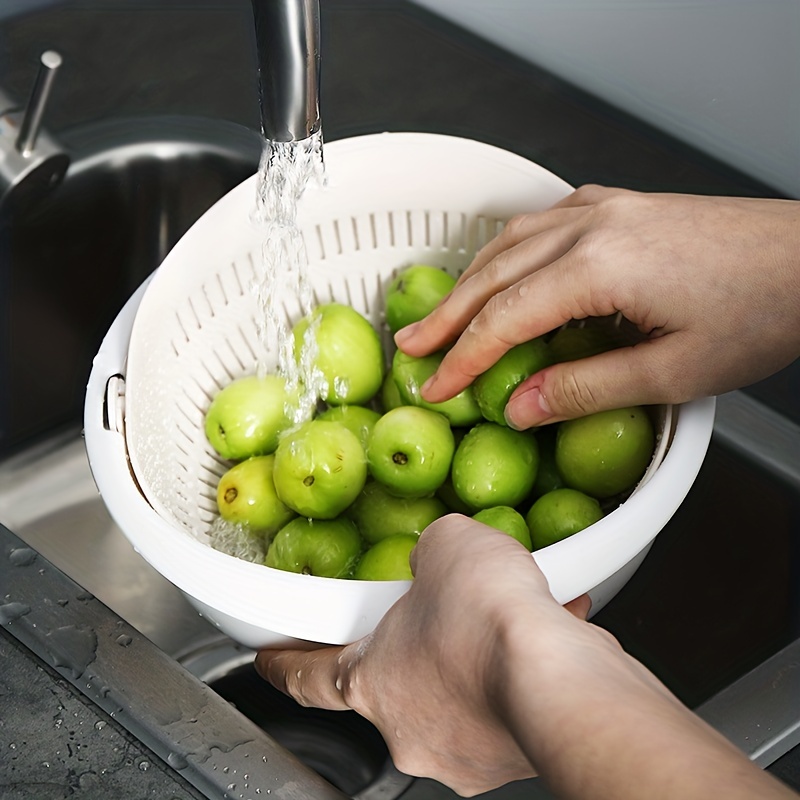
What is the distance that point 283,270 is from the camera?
3.02ft

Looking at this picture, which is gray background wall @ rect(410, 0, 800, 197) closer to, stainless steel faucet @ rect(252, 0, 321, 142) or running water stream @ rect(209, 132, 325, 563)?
running water stream @ rect(209, 132, 325, 563)

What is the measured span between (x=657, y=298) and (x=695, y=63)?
0.57 m

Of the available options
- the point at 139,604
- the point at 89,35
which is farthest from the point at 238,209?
the point at 89,35

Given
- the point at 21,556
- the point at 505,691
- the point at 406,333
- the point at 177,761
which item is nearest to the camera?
the point at 505,691

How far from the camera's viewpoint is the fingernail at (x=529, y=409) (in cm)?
75

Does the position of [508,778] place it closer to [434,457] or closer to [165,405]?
[434,457]

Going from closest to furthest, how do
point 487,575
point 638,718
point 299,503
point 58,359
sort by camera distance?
point 638,718, point 487,575, point 299,503, point 58,359

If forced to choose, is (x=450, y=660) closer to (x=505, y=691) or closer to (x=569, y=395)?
(x=505, y=691)

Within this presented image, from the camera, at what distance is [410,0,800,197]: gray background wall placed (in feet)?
3.54

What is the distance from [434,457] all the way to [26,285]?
1.90 feet

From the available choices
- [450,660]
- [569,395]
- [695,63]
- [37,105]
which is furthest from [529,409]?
[37,105]

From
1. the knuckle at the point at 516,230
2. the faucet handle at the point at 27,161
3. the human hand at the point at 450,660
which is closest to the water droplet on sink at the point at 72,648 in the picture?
the human hand at the point at 450,660

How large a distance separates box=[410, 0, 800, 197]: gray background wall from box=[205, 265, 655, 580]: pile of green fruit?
0.40 metres

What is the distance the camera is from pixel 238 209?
34.0 inches
